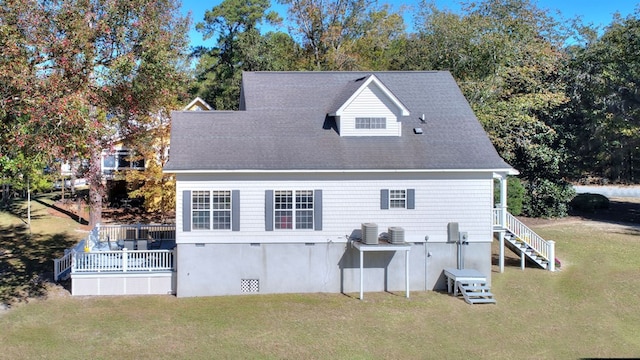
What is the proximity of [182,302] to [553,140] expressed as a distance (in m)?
26.4

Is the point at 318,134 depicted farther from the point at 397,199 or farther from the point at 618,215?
the point at 618,215

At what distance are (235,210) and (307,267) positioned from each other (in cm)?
307

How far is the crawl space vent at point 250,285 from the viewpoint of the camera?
16969 millimetres

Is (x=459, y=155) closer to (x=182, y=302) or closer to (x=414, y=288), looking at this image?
(x=414, y=288)

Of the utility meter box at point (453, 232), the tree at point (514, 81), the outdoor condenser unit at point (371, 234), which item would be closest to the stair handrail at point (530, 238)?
the utility meter box at point (453, 232)

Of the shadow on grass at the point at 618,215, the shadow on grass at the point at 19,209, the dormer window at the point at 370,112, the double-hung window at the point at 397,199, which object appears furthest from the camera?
the shadow on grass at the point at 618,215

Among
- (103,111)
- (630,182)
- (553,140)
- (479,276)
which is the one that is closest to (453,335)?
(479,276)

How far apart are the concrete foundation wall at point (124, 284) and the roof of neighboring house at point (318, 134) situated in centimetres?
385

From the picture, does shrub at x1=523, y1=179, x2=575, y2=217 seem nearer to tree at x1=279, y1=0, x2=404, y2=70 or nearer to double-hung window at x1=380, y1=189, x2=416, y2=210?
tree at x1=279, y1=0, x2=404, y2=70

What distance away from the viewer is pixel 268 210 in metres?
16.8

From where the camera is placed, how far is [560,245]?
2452 cm

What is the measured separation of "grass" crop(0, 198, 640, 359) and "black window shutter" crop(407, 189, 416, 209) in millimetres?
3027

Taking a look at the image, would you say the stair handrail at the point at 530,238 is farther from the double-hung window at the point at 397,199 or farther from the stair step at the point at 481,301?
the double-hung window at the point at 397,199

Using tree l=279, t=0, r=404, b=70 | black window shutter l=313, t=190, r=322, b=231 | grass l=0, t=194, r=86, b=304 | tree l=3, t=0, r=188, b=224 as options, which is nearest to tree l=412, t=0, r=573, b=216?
tree l=279, t=0, r=404, b=70
